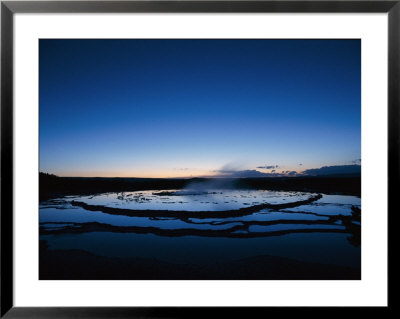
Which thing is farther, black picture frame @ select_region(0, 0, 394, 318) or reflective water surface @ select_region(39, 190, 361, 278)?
reflective water surface @ select_region(39, 190, 361, 278)

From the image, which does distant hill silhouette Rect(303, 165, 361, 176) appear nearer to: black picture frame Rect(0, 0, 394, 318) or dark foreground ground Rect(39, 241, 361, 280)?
black picture frame Rect(0, 0, 394, 318)

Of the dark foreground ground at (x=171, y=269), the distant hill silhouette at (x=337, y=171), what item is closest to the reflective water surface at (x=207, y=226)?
the dark foreground ground at (x=171, y=269)

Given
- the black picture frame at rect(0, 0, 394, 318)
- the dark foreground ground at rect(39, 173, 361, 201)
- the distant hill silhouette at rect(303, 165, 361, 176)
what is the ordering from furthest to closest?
the dark foreground ground at rect(39, 173, 361, 201) → the distant hill silhouette at rect(303, 165, 361, 176) → the black picture frame at rect(0, 0, 394, 318)

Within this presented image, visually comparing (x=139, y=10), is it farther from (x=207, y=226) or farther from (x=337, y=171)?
(x=337, y=171)

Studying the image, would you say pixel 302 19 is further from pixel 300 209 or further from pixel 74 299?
pixel 74 299

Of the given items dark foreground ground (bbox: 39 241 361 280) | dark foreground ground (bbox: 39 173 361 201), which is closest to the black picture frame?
dark foreground ground (bbox: 39 241 361 280)

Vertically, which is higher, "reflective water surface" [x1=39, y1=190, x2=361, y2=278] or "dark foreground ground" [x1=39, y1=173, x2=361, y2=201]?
"dark foreground ground" [x1=39, y1=173, x2=361, y2=201]

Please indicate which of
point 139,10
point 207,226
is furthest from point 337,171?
point 139,10

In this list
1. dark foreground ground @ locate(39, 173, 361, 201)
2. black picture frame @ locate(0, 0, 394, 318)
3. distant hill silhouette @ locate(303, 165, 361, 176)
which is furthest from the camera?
dark foreground ground @ locate(39, 173, 361, 201)
